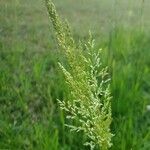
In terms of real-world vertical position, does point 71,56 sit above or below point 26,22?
above

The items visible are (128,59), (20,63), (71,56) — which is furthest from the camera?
(128,59)

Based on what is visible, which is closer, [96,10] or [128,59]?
[128,59]

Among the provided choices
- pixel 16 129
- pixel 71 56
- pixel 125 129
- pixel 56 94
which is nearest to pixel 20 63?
pixel 56 94

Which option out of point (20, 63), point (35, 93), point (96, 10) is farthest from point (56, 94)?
point (96, 10)

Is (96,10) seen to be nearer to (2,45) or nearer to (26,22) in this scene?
(26,22)

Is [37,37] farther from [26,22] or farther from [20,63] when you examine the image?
[20,63]

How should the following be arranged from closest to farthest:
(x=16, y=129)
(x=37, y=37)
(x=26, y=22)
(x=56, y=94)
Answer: (x=16, y=129)
(x=56, y=94)
(x=37, y=37)
(x=26, y=22)
